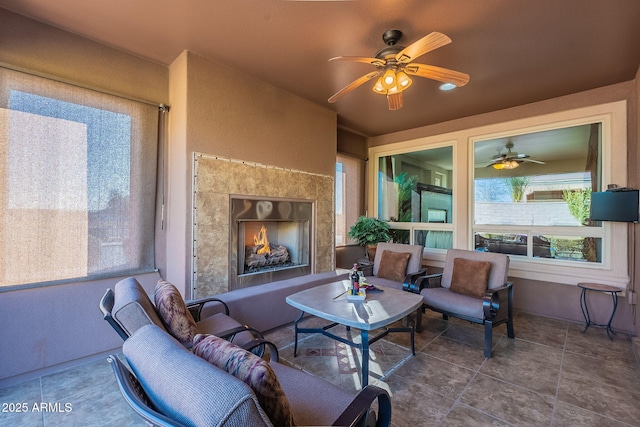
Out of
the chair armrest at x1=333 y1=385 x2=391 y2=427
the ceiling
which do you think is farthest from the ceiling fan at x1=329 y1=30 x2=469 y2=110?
the chair armrest at x1=333 y1=385 x2=391 y2=427

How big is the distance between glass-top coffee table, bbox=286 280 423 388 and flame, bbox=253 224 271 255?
3.76ft

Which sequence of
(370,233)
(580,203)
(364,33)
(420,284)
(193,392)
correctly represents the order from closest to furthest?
(193,392) < (364,33) < (420,284) < (580,203) < (370,233)

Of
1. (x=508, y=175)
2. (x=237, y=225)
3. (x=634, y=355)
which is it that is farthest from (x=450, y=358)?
(x=508, y=175)

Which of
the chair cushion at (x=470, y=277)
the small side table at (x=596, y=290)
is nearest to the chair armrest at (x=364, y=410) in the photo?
the chair cushion at (x=470, y=277)

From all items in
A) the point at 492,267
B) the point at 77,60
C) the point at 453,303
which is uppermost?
the point at 77,60

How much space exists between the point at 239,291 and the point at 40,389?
5.45ft

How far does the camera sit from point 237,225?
3240 millimetres

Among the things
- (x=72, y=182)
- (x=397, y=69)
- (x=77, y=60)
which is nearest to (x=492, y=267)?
(x=397, y=69)

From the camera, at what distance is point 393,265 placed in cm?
384

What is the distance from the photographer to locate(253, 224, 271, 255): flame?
3.73 meters

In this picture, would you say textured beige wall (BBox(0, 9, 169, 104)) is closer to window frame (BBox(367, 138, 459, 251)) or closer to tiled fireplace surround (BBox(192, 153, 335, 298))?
tiled fireplace surround (BBox(192, 153, 335, 298))

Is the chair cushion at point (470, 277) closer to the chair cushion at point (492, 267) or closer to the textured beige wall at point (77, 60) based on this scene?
the chair cushion at point (492, 267)

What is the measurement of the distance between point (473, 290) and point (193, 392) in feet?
10.5

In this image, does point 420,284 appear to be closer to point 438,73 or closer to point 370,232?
point 370,232
